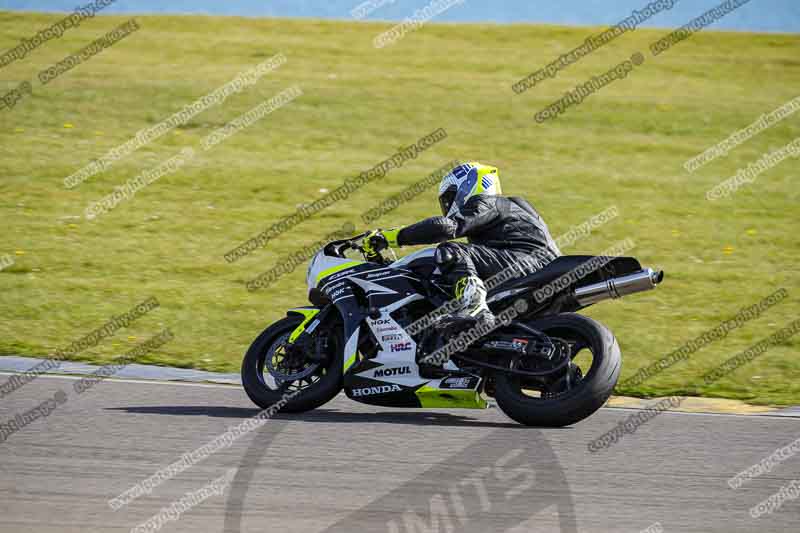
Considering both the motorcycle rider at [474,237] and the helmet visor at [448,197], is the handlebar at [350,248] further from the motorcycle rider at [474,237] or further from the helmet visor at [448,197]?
the helmet visor at [448,197]

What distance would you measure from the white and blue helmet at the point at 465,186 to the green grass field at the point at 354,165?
90.6 inches

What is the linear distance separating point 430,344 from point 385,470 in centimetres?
152

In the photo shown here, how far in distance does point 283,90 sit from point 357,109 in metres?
2.08

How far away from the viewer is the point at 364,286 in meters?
7.99

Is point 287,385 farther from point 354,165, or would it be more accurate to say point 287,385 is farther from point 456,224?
point 354,165

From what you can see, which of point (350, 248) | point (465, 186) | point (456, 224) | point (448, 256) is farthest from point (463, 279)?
point (350, 248)

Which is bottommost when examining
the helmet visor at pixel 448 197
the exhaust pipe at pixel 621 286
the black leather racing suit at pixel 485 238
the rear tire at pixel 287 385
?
the rear tire at pixel 287 385

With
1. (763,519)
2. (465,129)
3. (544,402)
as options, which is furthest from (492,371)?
(465,129)

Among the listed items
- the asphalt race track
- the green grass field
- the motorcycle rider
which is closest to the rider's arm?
the motorcycle rider

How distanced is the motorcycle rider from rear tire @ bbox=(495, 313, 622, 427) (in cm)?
51

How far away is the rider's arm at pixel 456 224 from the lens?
25.6ft

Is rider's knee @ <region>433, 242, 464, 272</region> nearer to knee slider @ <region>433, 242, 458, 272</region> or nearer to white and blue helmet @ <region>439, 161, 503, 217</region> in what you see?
knee slider @ <region>433, 242, 458, 272</region>

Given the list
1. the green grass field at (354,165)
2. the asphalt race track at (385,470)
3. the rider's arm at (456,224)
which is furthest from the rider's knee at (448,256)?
the green grass field at (354,165)

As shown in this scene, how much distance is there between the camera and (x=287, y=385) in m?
7.88
